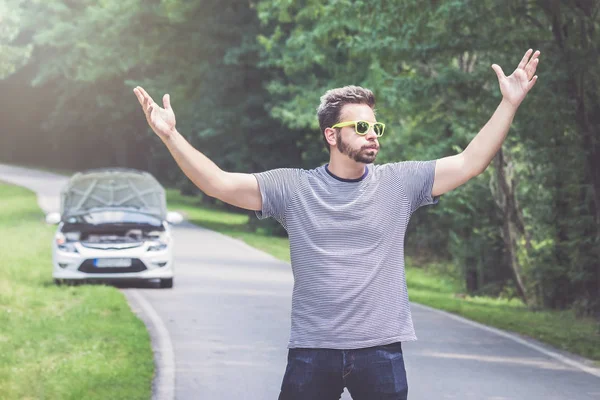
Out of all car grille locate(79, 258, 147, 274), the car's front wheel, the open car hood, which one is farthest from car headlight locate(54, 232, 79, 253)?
the car's front wheel

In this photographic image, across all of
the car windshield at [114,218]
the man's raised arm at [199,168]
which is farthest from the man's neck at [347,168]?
the car windshield at [114,218]

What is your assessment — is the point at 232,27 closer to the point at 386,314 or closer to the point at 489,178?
the point at 489,178

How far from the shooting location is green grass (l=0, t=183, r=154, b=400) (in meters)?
9.45

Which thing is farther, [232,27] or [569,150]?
[232,27]

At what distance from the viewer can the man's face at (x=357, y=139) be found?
15.1ft

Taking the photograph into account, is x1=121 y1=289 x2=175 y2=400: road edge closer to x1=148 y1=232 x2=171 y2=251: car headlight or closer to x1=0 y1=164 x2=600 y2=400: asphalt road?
x1=0 y1=164 x2=600 y2=400: asphalt road

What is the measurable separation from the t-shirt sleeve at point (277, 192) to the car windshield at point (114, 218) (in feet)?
43.5

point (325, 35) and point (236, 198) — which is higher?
point (325, 35)

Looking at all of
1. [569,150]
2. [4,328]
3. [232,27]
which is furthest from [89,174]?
[232,27]

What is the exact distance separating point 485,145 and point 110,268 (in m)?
13.5

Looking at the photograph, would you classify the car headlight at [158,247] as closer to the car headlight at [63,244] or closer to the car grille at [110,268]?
the car grille at [110,268]

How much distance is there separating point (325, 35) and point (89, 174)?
30.8 ft

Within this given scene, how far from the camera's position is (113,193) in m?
19.4

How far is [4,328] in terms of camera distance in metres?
12.9
